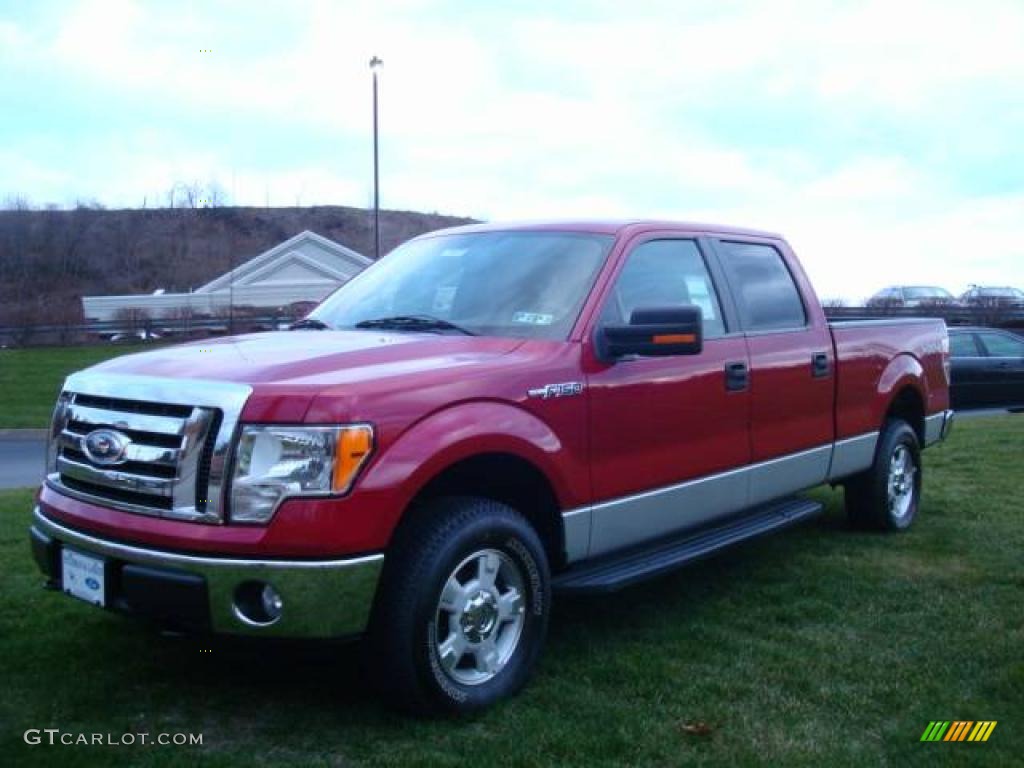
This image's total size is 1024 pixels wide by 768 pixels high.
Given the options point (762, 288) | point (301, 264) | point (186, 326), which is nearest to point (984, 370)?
point (762, 288)

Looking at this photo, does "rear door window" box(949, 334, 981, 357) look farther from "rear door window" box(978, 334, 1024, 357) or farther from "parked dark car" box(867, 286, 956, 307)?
"parked dark car" box(867, 286, 956, 307)

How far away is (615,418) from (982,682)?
1.81m

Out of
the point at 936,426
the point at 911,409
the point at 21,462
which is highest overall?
the point at 911,409

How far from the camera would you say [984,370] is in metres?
16.4

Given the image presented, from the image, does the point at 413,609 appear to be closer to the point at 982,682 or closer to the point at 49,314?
the point at 982,682

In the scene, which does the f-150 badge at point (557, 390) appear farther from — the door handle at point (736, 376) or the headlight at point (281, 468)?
the door handle at point (736, 376)

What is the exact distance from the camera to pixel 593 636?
4.88 metres

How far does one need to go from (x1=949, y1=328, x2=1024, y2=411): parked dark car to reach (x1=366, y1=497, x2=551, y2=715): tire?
14.0m

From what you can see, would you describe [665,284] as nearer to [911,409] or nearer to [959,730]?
[959,730]

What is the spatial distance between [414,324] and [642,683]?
1.81 m

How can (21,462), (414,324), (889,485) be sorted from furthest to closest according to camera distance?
(21,462)
(889,485)
(414,324)

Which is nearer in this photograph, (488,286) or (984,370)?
(488,286)

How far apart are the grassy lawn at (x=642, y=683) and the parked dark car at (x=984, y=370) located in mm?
11190

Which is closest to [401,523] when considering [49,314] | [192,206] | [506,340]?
[506,340]
